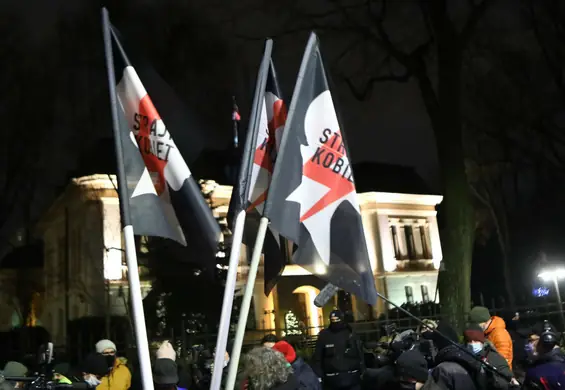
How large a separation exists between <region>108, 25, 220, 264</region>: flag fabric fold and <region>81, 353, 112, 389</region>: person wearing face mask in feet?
8.48

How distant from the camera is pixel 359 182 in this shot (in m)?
41.6

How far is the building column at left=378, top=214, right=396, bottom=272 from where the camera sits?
3788 cm

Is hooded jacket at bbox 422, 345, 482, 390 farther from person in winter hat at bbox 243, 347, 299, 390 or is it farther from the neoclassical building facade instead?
the neoclassical building facade

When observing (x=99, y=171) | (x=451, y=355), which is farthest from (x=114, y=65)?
(x=99, y=171)

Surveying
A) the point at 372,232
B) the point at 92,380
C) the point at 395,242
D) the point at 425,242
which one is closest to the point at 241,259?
the point at 372,232

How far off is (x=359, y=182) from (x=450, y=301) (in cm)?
2915

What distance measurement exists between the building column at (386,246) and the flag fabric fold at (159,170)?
3439 centimetres

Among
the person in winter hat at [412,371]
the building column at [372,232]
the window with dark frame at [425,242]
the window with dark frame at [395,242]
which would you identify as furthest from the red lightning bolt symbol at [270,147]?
the window with dark frame at [425,242]

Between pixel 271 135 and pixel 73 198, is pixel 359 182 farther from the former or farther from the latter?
pixel 271 135

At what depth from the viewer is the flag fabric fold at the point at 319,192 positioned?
412 cm

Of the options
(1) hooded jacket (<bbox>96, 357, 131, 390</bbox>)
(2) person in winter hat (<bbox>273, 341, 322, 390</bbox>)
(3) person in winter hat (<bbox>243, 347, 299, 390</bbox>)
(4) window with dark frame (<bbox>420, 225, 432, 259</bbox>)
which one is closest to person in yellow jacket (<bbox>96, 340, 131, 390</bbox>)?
(1) hooded jacket (<bbox>96, 357, 131, 390</bbox>)

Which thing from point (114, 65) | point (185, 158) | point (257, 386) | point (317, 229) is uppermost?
point (114, 65)

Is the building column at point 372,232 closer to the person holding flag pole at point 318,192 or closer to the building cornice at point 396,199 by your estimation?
the building cornice at point 396,199

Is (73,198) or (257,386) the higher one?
(73,198)
